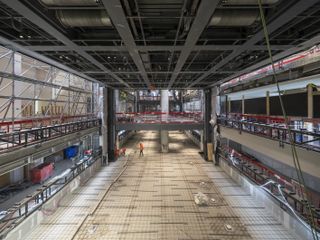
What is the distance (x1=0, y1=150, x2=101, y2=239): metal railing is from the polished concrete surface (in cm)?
57

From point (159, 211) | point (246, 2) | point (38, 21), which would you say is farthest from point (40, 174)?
point (246, 2)

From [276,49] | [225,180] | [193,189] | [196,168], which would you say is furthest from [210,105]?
[276,49]

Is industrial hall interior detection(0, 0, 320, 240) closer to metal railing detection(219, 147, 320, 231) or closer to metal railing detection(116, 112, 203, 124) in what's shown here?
metal railing detection(219, 147, 320, 231)

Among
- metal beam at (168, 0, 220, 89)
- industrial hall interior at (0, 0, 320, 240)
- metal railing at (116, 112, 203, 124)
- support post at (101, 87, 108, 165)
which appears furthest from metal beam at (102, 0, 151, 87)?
metal railing at (116, 112, 203, 124)

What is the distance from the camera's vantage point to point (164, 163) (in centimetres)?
1545

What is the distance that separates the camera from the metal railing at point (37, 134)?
5.83 m

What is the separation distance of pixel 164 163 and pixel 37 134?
372 inches

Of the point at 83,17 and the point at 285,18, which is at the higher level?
the point at 83,17

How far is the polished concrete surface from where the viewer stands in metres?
6.68

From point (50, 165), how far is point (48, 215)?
191 inches

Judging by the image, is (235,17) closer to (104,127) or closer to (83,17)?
(83,17)

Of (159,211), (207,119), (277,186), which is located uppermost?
(207,119)

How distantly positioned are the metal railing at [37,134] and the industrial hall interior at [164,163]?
0.07 m

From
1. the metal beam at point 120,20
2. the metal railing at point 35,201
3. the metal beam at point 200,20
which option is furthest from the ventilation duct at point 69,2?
the metal railing at point 35,201
